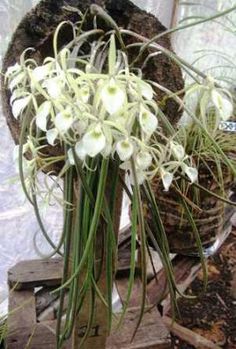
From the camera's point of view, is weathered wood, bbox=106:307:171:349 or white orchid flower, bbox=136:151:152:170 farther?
weathered wood, bbox=106:307:171:349

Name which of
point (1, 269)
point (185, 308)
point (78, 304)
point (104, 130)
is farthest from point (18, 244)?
point (104, 130)

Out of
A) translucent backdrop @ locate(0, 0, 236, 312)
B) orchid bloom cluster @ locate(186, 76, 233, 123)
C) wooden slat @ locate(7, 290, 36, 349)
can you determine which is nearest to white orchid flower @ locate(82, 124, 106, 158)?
orchid bloom cluster @ locate(186, 76, 233, 123)

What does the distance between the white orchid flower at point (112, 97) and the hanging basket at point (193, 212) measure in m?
0.80

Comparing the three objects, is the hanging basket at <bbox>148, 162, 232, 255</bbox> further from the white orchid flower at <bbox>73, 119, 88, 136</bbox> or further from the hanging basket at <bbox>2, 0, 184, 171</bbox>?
the white orchid flower at <bbox>73, 119, 88, 136</bbox>

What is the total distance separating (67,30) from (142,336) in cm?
63

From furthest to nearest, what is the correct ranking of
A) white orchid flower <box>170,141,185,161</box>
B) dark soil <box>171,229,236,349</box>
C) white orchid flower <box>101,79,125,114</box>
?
dark soil <box>171,229,236,349</box> → white orchid flower <box>170,141,185,161</box> → white orchid flower <box>101,79,125,114</box>

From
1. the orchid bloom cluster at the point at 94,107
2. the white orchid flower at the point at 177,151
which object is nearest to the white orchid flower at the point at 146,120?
the orchid bloom cluster at the point at 94,107

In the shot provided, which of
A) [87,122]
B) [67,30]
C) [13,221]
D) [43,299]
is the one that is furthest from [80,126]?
[13,221]

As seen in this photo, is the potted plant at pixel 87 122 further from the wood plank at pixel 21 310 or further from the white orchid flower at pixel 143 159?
the wood plank at pixel 21 310

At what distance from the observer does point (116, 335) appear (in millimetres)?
981

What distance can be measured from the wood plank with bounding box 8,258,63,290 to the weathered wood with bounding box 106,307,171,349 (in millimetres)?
207

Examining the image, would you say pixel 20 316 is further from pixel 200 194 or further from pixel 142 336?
pixel 200 194

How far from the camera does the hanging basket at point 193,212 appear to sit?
4.33ft

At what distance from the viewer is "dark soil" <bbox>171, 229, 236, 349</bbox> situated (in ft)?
4.71
